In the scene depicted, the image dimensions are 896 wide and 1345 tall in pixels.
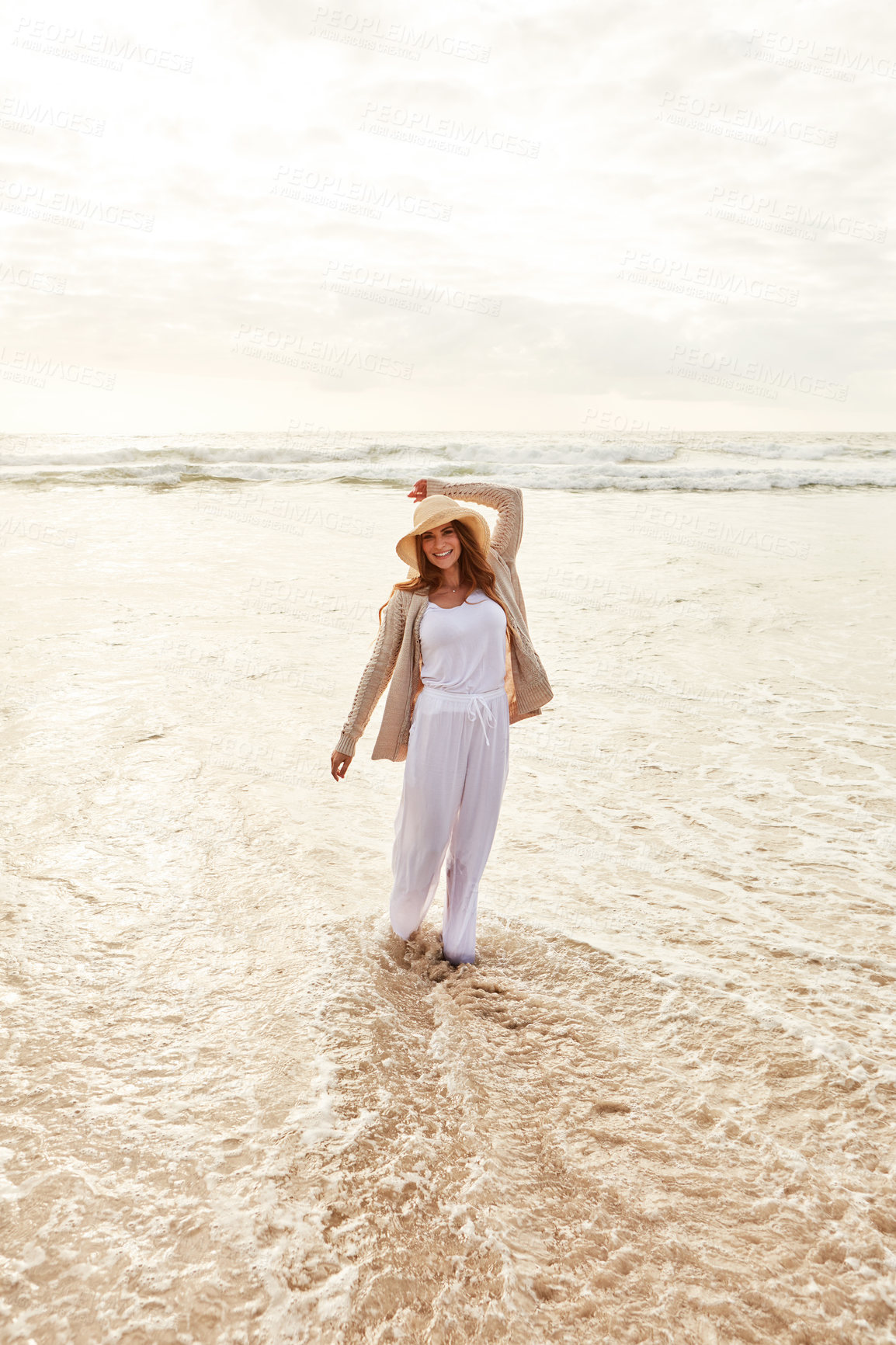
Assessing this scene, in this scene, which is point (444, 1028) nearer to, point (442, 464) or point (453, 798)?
point (453, 798)

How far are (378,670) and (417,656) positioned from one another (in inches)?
6.3

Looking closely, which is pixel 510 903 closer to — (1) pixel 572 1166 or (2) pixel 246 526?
(1) pixel 572 1166

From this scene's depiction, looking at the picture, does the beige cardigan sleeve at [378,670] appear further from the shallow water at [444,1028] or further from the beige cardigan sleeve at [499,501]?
the shallow water at [444,1028]

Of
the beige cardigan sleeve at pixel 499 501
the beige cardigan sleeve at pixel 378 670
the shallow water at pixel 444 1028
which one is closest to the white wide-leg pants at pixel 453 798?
the beige cardigan sleeve at pixel 378 670

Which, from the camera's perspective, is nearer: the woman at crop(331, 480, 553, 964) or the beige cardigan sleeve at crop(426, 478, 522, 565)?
the woman at crop(331, 480, 553, 964)

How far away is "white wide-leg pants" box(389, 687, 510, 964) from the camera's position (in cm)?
323

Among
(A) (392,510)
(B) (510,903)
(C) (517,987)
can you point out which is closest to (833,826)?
(B) (510,903)

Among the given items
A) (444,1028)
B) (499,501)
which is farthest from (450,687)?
(444,1028)

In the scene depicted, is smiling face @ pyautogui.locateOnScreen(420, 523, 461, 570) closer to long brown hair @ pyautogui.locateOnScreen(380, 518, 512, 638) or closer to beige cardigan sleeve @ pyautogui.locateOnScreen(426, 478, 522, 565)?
long brown hair @ pyautogui.locateOnScreen(380, 518, 512, 638)

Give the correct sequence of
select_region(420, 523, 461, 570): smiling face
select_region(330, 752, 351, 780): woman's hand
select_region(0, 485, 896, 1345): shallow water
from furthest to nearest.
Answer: select_region(330, 752, 351, 780): woman's hand
select_region(420, 523, 461, 570): smiling face
select_region(0, 485, 896, 1345): shallow water

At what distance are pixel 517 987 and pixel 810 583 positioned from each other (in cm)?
933

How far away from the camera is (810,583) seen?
1127cm

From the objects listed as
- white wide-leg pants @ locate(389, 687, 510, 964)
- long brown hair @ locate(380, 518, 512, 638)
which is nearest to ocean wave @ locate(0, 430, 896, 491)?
long brown hair @ locate(380, 518, 512, 638)

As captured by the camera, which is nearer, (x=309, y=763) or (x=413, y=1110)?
(x=413, y=1110)
